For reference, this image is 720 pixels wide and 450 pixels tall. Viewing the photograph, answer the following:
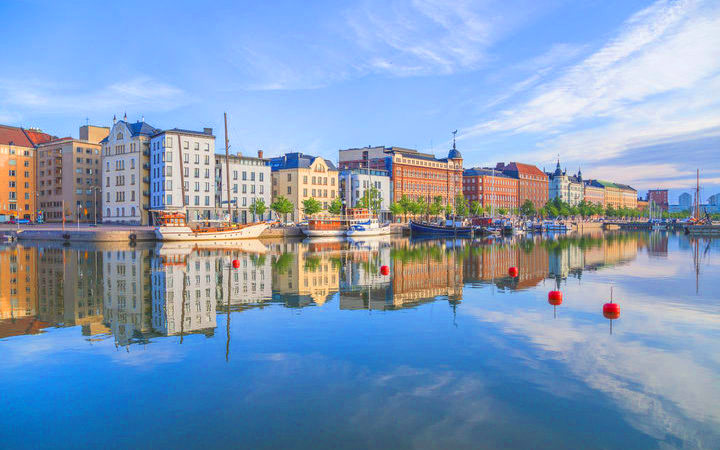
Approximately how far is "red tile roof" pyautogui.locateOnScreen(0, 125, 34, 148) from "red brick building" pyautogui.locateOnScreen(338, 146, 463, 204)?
79.0 metres

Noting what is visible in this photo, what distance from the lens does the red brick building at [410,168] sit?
145 m

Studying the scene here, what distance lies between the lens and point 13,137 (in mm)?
120438

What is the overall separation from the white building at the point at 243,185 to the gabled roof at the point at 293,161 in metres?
7.97

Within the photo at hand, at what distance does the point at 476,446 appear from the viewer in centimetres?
912

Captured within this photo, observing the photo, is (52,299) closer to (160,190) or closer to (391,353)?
(391,353)

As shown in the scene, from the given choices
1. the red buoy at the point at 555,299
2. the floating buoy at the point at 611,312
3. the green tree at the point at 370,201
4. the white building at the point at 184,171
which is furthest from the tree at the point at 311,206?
the floating buoy at the point at 611,312

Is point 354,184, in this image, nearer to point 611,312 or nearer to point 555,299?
point 555,299

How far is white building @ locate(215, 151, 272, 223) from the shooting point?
10475 centimetres

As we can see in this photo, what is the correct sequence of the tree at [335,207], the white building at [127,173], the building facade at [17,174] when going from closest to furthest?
the white building at [127,173] < the building facade at [17,174] < the tree at [335,207]

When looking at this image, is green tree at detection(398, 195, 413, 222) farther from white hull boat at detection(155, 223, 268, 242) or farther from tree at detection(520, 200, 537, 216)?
tree at detection(520, 200, 537, 216)

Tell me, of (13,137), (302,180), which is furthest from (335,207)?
(13,137)

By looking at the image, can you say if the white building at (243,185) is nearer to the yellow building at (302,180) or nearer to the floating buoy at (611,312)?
the yellow building at (302,180)

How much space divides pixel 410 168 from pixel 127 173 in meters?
79.6

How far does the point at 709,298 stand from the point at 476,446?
22426 millimetres
